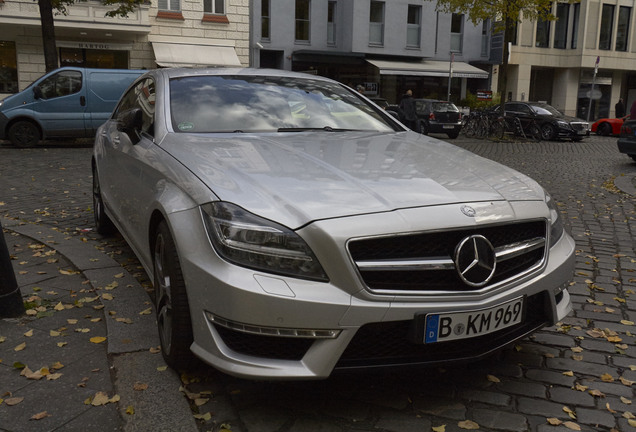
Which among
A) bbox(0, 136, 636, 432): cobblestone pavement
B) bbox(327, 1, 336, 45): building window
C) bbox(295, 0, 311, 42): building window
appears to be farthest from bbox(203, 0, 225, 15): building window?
bbox(0, 136, 636, 432): cobblestone pavement

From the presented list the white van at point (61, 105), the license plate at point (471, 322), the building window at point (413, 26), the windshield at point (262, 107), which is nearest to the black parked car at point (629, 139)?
the windshield at point (262, 107)

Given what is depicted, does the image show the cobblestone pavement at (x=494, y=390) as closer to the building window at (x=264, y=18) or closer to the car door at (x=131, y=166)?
the car door at (x=131, y=166)

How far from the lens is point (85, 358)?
345cm

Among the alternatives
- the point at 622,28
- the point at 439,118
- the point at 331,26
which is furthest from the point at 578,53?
the point at 439,118

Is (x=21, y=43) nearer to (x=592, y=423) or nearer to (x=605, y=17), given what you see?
(x=592, y=423)

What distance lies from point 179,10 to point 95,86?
41.1 feet

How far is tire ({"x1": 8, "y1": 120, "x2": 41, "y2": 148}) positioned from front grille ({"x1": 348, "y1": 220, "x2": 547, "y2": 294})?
49.7ft

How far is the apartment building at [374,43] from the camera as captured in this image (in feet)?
105

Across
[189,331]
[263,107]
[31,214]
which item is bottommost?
[31,214]

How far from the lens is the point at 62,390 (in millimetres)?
3094

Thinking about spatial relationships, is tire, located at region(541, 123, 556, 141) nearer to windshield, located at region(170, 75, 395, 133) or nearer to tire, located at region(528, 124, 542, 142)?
tire, located at region(528, 124, 542, 142)

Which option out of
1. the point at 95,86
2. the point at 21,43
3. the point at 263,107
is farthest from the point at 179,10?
the point at 263,107

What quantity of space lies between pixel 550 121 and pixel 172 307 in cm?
2286

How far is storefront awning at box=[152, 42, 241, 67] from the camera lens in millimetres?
26183
